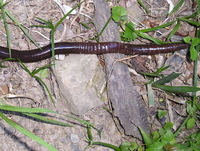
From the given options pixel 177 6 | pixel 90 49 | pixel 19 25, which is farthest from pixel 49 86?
pixel 177 6

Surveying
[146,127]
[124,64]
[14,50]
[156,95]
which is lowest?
[146,127]

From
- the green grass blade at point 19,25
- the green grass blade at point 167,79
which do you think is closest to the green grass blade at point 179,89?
the green grass blade at point 167,79

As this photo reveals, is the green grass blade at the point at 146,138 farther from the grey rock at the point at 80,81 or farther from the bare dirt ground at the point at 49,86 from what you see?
the grey rock at the point at 80,81

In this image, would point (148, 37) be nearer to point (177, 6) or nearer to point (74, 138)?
point (177, 6)

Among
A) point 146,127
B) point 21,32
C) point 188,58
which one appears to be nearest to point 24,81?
point 21,32

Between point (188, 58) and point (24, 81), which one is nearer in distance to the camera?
point (24, 81)

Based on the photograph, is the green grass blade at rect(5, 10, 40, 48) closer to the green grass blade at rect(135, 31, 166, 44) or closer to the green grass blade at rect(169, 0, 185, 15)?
the green grass blade at rect(135, 31, 166, 44)

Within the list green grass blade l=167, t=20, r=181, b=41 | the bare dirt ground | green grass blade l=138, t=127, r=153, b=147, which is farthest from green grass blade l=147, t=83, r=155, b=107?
green grass blade l=167, t=20, r=181, b=41

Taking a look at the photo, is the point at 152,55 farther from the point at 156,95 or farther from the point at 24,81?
the point at 24,81
